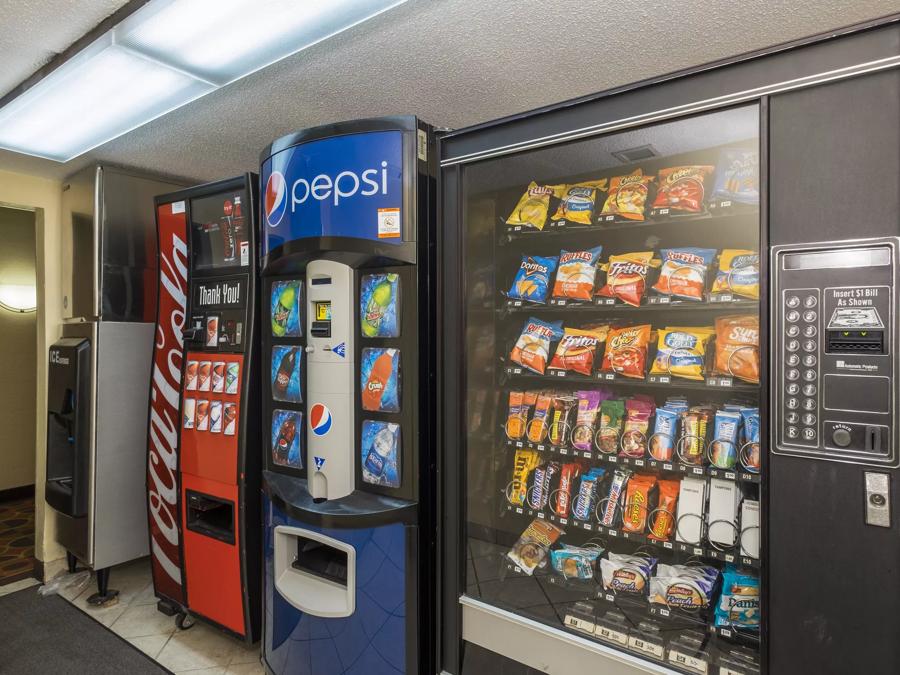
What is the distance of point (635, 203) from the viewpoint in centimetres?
168

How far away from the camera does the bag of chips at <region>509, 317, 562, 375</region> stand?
183 centimetres

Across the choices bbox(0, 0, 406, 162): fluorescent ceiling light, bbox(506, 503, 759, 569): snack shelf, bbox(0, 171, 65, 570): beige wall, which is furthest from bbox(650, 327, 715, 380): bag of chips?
bbox(0, 171, 65, 570): beige wall

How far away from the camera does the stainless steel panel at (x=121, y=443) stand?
2.87 metres

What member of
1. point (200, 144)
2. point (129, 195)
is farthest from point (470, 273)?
point (129, 195)

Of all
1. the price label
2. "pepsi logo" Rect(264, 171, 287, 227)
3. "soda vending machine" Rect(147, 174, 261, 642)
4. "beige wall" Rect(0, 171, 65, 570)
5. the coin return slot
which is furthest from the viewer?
"beige wall" Rect(0, 171, 65, 570)

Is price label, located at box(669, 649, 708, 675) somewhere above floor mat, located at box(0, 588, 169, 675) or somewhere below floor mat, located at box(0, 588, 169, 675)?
above

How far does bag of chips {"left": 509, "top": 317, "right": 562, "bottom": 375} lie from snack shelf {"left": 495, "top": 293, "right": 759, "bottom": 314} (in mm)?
108

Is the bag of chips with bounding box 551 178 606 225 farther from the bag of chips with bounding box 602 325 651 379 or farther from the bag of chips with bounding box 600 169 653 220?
the bag of chips with bounding box 602 325 651 379

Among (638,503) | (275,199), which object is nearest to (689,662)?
(638,503)

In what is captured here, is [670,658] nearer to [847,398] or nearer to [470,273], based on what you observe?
[847,398]

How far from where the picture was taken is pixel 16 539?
380 cm

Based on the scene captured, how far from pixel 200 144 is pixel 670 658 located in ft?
9.89

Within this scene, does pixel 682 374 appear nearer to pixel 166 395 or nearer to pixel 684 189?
pixel 684 189

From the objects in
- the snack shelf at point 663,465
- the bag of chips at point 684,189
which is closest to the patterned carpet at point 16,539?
the snack shelf at point 663,465
